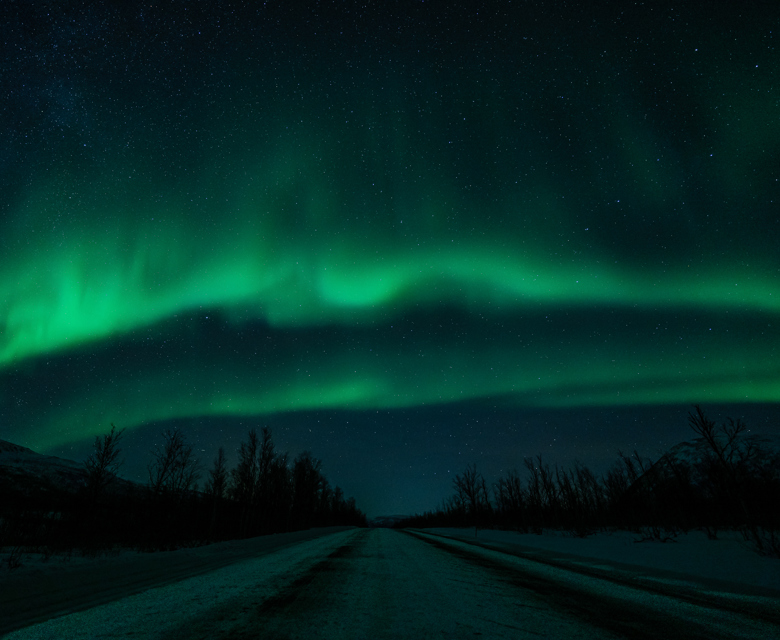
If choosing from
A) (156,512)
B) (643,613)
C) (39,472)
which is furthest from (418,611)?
(39,472)

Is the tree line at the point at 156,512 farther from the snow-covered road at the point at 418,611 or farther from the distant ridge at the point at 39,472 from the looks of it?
the distant ridge at the point at 39,472

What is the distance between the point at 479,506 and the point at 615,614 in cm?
8720

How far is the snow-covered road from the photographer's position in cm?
382

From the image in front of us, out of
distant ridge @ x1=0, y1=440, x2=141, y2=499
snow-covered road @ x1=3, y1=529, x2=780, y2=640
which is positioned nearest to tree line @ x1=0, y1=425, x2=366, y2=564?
snow-covered road @ x1=3, y1=529, x2=780, y2=640

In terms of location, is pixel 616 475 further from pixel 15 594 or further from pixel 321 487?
pixel 15 594

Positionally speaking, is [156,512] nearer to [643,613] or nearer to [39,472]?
[643,613]

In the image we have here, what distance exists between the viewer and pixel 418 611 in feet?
15.3

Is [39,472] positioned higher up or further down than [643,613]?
higher up

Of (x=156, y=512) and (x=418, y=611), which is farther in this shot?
(x=156, y=512)

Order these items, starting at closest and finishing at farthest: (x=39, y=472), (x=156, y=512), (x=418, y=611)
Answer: (x=418, y=611) → (x=156, y=512) → (x=39, y=472)

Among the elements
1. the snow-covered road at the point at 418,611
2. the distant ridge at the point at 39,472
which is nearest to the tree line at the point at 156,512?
the snow-covered road at the point at 418,611

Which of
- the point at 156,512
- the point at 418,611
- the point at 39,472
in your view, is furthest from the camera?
the point at 39,472

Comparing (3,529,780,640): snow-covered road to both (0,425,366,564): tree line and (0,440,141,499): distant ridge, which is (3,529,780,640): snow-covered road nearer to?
(0,425,366,564): tree line

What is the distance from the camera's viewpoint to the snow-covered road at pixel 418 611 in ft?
12.5
